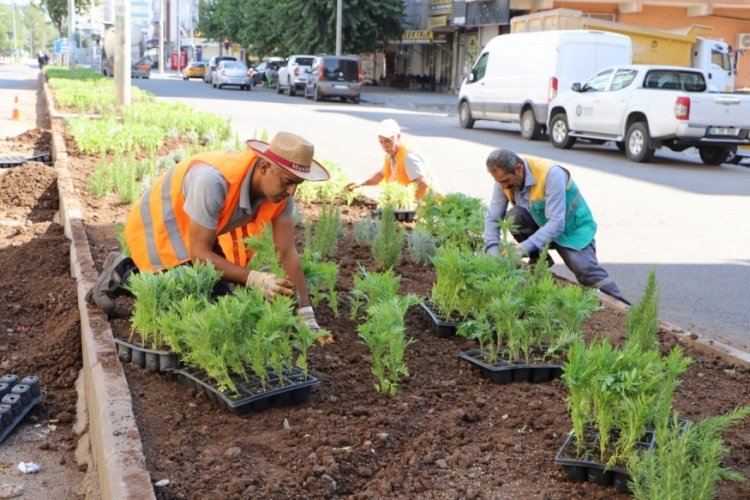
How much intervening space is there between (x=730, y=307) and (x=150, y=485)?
5.25 meters

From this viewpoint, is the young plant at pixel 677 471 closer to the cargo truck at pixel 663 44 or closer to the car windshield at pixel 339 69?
the cargo truck at pixel 663 44

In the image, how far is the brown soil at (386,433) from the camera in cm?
326

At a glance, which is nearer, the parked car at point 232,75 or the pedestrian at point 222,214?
the pedestrian at point 222,214

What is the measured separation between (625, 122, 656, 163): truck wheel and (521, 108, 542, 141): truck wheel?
13.6 feet

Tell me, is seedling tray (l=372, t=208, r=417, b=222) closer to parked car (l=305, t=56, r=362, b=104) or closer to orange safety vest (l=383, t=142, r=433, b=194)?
orange safety vest (l=383, t=142, r=433, b=194)

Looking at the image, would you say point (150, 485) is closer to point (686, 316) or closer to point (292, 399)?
point (292, 399)

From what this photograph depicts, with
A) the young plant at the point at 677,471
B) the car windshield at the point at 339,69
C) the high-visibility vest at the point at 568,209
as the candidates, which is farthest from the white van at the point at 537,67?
the young plant at the point at 677,471

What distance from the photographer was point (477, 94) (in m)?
24.5

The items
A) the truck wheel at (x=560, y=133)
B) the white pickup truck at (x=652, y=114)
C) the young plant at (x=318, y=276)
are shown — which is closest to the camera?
the young plant at (x=318, y=276)

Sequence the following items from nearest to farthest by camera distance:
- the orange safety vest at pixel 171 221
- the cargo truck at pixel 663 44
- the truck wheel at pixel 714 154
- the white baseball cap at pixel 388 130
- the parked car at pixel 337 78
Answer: the orange safety vest at pixel 171 221
the white baseball cap at pixel 388 130
the truck wheel at pixel 714 154
the cargo truck at pixel 663 44
the parked car at pixel 337 78

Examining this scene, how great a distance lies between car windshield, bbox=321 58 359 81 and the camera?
37.1 meters

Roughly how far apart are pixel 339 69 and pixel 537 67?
52.8 ft

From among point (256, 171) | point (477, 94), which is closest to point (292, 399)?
point (256, 171)

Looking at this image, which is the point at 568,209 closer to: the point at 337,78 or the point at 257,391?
the point at 257,391
